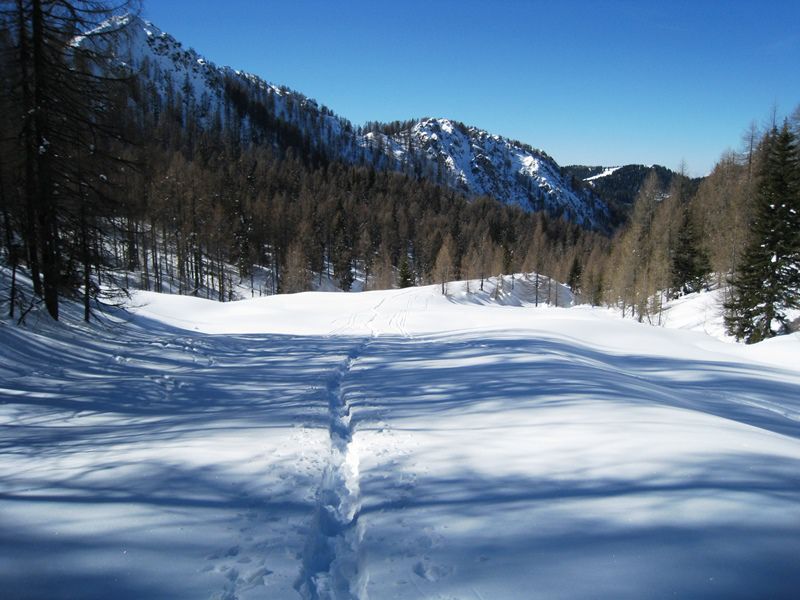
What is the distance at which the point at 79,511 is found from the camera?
3.24 metres

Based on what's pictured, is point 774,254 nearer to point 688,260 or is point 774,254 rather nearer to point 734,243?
point 734,243

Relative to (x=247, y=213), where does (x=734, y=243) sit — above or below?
below

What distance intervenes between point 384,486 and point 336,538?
80 centimetres

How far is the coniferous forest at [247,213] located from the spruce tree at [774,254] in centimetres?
8

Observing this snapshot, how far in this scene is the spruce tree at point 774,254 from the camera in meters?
21.7

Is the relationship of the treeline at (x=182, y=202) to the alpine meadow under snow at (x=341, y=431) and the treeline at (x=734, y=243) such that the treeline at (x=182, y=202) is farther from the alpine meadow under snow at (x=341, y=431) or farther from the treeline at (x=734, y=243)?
the treeline at (x=734, y=243)

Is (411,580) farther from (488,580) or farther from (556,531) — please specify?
(556,531)

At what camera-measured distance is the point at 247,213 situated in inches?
2392

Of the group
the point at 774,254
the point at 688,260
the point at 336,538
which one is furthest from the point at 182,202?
the point at 688,260

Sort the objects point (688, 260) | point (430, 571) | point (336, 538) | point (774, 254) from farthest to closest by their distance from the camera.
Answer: point (688, 260) → point (774, 254) → point (336, 538) → point (430, 571)

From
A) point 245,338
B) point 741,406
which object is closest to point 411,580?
point 741,406

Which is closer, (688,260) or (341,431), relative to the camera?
(341,431)

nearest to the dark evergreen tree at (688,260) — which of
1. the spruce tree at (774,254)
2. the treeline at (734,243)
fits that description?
the treeline at (734,243)

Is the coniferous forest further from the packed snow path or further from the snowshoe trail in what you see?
the snowshoe trail
